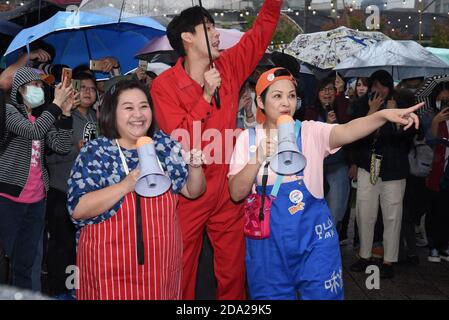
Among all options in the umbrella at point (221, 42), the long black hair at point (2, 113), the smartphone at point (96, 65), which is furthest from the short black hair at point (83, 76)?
the long black hair at point (2, 113)

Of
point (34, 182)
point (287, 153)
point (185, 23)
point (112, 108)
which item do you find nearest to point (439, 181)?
point (185, 23)

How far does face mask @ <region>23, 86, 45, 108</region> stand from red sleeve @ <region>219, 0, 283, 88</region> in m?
1.64

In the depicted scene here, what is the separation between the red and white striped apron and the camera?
3.27 meters

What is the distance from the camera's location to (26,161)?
5.01m

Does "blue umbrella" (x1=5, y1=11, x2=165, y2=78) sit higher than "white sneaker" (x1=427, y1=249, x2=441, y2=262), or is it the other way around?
"blue umbrella" (x1=5, y1=11, x2=165, y2=78)

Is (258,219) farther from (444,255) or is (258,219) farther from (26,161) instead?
(444,255)

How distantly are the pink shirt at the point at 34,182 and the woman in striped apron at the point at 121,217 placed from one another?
1755 mm

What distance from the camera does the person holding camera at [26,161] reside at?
4785 mm

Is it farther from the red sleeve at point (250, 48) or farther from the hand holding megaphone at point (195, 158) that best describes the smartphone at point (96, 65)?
the hand holding megaphone at point (195, 158)

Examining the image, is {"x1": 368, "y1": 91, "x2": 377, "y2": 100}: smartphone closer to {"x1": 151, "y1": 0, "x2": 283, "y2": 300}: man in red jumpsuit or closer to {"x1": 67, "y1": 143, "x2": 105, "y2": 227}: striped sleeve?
{"x1": 151, "y1": 0, "x2": 283, "y2": 300}: man in red jumpsuit

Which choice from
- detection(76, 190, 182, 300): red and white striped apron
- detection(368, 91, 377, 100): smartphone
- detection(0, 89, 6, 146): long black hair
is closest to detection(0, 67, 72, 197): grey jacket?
detection(0, 89, 6, 146): long black hair
